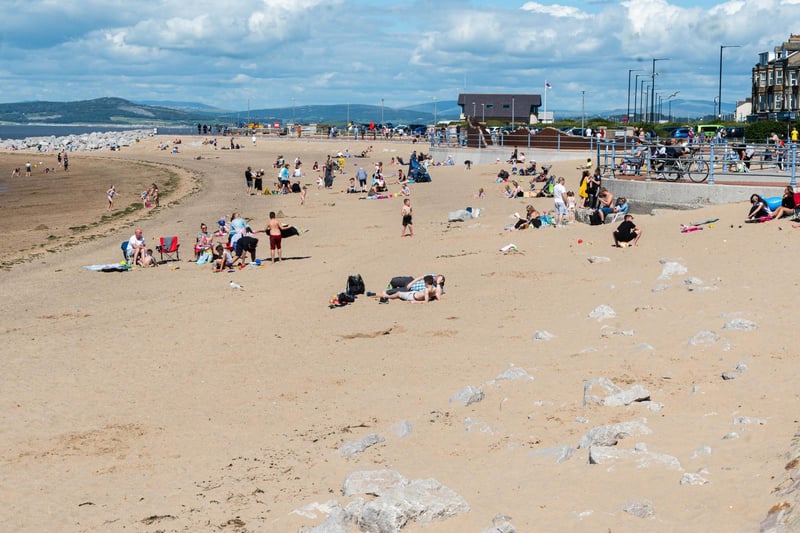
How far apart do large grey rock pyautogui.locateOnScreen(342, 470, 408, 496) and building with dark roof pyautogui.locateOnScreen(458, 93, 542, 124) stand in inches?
4341

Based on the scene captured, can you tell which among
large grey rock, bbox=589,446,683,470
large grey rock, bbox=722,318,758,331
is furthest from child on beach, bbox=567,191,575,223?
large grey rock, bbox=589,446,683,470

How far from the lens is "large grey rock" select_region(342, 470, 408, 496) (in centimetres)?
764

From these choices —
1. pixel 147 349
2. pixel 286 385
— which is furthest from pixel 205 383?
pixel 147 349

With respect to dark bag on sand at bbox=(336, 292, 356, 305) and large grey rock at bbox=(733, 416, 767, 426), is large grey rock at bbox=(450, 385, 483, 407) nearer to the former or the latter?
large grey rock at bbox=(733, 416, 767, 426)

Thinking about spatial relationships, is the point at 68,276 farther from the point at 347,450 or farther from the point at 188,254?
the point at 347,450


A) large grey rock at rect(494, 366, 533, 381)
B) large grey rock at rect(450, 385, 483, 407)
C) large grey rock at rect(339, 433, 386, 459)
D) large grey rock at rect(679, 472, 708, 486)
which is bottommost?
large grey rock at rect(339, 433, 386, 459)

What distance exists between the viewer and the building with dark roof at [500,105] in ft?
384

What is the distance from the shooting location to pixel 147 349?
44.8 feet

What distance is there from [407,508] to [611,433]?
2199 millimetres

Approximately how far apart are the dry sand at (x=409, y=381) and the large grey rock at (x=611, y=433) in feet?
0.35

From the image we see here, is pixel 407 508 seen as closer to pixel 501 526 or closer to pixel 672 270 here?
pixel 501 526

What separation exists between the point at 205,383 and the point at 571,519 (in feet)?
20.9

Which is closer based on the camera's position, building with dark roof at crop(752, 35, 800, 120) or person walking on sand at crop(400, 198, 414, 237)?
person walking on sand at crop(400, 198, 414, 237)

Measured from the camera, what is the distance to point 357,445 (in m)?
9.05
